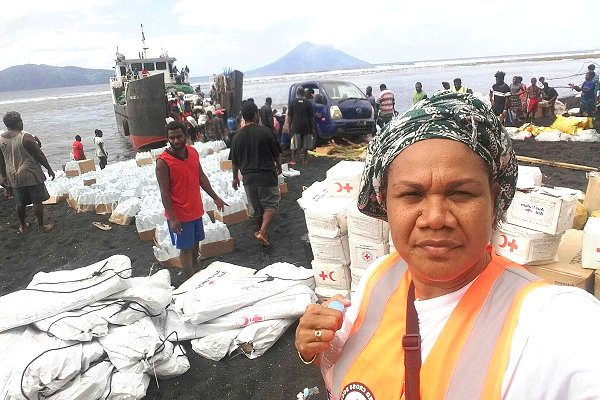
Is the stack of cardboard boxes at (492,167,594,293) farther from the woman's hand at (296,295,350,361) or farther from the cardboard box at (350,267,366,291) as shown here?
the woman's hand at (296,295,350,361)

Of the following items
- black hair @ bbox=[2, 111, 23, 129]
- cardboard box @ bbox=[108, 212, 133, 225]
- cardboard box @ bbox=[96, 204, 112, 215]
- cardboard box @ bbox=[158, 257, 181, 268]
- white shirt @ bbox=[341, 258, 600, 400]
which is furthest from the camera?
cardboard box @ bbox=[96, 204, 112, 215]

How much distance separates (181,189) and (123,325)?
58.2 inches

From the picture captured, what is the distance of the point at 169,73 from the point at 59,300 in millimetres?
24210

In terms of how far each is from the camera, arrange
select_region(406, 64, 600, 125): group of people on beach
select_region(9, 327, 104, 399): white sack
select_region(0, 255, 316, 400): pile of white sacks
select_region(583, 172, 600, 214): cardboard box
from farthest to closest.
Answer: select_region(406, 64, 600, 125): group of people on beach, select_region(583, 172, 600, 214): cardboard box, select_region(0, 255, 316, 400): pile of white sacks, select_region(9, 327, 104, 399): white sack

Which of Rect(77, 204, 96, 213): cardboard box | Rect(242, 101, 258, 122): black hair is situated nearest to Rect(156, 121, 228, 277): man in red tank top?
Rect(242, 101, 258, 122): black hair

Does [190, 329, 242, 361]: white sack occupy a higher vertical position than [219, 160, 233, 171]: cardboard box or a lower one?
lower

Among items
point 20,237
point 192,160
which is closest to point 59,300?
point 192,160

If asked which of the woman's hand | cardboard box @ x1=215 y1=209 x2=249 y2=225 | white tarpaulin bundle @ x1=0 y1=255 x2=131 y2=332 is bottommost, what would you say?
cardboard box @ x1=215 y1=209 x2=249 y2=225

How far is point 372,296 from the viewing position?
3.69 feet

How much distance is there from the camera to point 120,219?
673 centimetres

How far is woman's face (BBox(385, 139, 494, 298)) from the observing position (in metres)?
0.89

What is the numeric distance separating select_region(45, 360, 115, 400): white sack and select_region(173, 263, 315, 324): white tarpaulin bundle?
754 mm

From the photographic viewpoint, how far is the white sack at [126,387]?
2811 millimetres

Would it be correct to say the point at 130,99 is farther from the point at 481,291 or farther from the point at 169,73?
the point at 481,291
